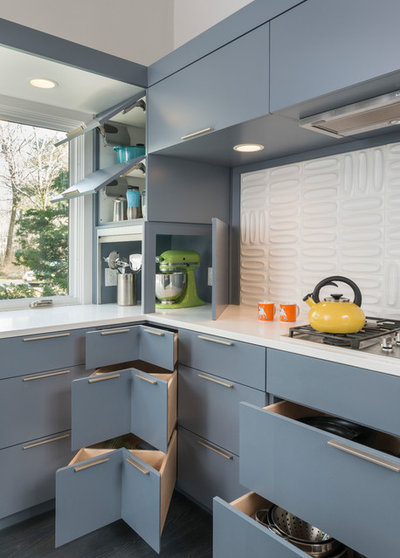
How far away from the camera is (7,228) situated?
2.40 metres

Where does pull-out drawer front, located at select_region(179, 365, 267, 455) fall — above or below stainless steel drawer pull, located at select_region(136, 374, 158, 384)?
below

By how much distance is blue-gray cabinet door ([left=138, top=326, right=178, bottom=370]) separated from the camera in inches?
74.3

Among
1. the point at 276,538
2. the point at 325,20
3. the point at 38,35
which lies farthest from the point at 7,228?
the point at 276,538

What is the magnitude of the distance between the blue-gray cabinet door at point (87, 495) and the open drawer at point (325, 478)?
2.08 feet

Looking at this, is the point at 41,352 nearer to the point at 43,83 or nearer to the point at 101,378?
the point at 101,378

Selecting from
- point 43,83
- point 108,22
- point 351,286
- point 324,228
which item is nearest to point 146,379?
point 351,286

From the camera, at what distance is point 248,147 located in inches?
79.8

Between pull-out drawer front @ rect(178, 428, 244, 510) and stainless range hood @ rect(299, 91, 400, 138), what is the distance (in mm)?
1373

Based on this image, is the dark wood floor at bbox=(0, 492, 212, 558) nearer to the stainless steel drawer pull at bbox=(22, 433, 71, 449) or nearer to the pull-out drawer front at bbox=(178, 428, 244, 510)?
the pull-out drawer front at bbox=(178, 428, 244, 510)

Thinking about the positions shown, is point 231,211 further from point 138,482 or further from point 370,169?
A: point 138,482

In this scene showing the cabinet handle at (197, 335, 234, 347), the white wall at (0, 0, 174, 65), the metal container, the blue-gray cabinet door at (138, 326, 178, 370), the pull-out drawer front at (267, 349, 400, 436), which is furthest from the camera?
the metal container

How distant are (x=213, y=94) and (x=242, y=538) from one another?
1.65 m

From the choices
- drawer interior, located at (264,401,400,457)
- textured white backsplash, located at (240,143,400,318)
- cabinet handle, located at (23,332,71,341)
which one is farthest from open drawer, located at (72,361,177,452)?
textured white backsplash, located at (240,143,400,318)

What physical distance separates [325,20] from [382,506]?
4.75 feet
